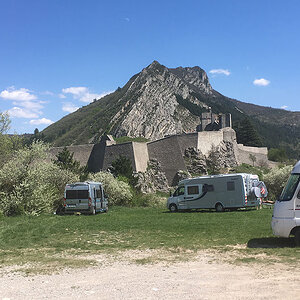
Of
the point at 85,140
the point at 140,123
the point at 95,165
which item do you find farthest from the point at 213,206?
the point at 85,140

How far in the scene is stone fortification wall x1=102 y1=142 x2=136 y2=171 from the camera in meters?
50.0

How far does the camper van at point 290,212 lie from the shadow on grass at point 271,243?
0.32 metres

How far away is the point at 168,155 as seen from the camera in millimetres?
51594

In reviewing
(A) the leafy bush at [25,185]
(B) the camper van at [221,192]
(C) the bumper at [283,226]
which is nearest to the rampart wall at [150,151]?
(B) the camper van at [221,192]

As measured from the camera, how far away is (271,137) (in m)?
147

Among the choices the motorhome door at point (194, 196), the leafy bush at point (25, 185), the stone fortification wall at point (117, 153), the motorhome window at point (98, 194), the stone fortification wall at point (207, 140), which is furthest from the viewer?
the stone fortification wall at point (207, 140)

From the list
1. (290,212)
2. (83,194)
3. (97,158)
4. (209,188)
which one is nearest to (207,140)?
(97,158)

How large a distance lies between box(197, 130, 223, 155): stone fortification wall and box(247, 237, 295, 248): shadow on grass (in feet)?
141

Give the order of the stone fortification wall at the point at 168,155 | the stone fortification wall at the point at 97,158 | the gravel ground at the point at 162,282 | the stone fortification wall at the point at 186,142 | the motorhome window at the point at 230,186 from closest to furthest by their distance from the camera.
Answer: the gravel ground at the point at 162,282 → the motorhome window at the point at 230,186 → the stone fortification wall at the point at 168,155 → the stone fortification wall at the point at 186,142 → the stone fortification wall at the point at 97,158

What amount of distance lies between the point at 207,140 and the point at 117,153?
14.0 meters

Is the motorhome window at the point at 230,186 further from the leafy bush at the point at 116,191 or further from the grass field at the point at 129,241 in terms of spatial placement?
the leafy bush at the point at 116,191

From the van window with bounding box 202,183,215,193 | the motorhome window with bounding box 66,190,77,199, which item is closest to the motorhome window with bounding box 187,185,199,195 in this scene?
the van window with bounding box 202,183,215,193

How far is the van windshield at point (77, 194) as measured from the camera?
22.4 m

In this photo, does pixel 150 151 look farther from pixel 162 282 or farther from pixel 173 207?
pixel 162 282
